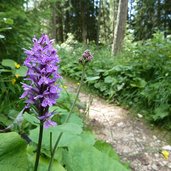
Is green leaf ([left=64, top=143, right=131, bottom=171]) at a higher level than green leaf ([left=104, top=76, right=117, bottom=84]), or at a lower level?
higher

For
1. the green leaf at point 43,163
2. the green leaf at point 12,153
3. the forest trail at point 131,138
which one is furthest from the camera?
the forest trail at point 131,138

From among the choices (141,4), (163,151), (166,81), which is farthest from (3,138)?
(141,4)

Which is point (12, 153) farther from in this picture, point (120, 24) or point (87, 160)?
point (120, 24)

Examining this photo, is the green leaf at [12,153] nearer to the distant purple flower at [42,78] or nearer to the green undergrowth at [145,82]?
the distant purple flower at [42,78]

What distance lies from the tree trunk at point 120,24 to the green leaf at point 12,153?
25.7 ft

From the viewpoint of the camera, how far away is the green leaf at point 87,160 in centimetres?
129

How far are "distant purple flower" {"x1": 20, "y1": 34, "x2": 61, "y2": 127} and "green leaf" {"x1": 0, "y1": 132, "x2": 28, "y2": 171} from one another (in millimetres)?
282

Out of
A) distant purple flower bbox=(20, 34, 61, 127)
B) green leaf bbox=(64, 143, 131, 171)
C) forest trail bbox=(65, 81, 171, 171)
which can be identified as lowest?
forest trail bbox=(65, 81, 171, 171)

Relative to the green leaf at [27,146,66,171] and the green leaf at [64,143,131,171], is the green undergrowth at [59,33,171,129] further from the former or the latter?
the green leaf at [64,143,131,171]

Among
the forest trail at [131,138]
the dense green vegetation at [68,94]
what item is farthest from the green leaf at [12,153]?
the forest trail at [131,138]

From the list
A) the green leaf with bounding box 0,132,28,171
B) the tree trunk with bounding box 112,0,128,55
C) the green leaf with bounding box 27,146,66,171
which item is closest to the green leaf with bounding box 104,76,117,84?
the tree trunk with bounding box 112,0,128,55

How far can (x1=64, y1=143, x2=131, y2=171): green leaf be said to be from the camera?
1292 millimetres

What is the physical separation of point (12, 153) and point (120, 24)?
26.6 ft

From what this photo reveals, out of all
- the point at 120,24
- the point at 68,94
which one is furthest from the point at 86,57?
the point at 120,24
